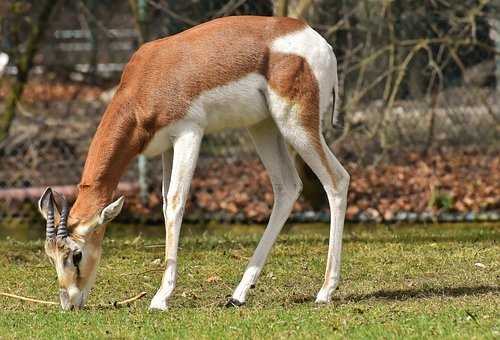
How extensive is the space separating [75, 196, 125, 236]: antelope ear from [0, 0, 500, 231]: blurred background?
13.9 ft

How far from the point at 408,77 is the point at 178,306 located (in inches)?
204

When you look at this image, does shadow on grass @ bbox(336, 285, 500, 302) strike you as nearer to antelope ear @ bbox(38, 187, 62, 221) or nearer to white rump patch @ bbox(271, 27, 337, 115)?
white rump patch @ bbox(271, 27, 337, 115)

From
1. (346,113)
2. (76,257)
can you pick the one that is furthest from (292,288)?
(346,113)

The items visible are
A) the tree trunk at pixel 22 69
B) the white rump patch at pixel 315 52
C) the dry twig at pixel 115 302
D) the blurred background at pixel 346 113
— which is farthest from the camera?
the tree trunk at pixel 22 69

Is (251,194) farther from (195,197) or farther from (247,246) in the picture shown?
(247,246)

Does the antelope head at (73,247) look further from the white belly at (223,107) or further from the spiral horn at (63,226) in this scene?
the white belly at (223,107)

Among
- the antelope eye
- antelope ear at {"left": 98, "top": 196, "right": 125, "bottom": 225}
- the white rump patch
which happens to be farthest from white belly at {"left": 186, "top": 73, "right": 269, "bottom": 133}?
the antelope eye

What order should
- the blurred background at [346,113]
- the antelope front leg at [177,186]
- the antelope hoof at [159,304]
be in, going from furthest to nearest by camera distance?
the blurred background at [346,113] < the antelope front leg at [177,186] < the antelope hoof at [159,304]

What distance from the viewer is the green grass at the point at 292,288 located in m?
6.16

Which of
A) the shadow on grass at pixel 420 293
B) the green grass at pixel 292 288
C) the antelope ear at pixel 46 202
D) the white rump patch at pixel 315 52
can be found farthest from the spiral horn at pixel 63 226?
the shadow on grass at pixel 420 293

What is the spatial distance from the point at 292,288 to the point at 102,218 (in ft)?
4.56

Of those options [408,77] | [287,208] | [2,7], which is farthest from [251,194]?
[287,208]

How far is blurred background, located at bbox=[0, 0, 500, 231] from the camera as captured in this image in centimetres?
1145

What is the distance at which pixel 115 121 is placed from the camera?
717 cm
